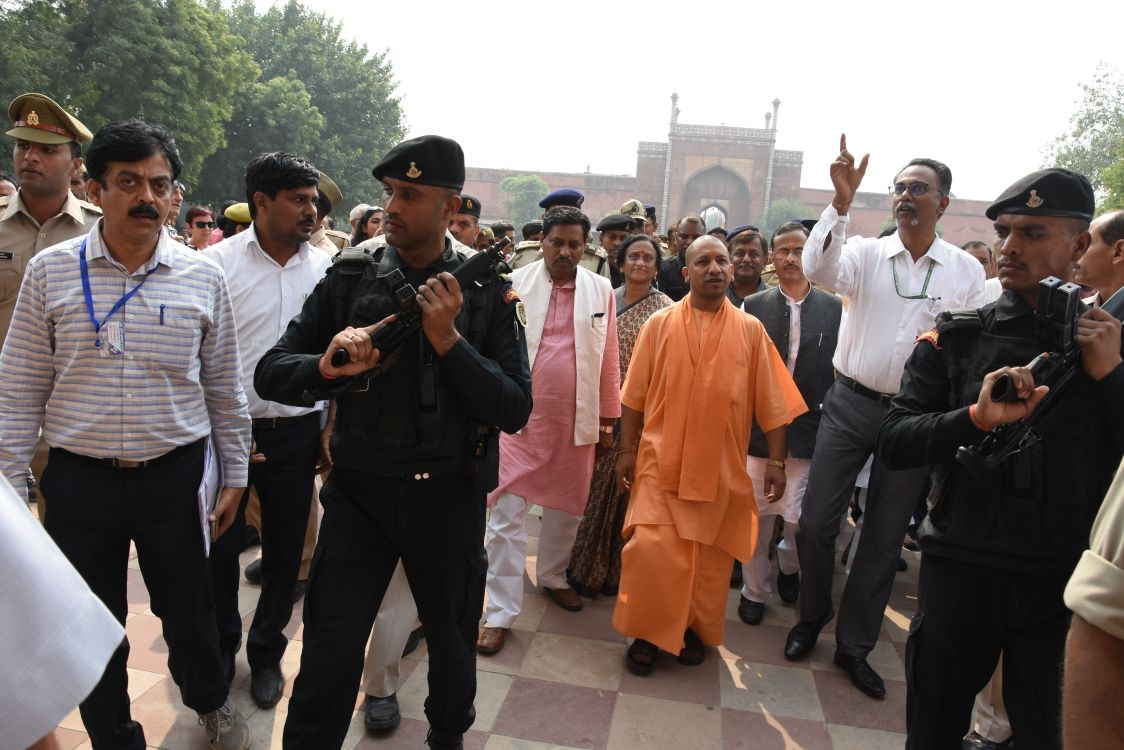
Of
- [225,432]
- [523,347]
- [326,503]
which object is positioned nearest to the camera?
[326,503]

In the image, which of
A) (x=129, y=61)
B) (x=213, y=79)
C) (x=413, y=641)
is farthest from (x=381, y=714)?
(x=213, y=79)

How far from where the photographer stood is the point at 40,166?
339 cm

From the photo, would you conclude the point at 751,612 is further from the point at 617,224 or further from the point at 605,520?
the point at 617,224

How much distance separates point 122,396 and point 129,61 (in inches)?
871

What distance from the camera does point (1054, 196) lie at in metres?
2.29

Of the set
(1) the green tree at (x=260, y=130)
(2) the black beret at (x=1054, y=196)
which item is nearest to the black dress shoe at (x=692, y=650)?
(2) the black beret at (x=1054, y=196)

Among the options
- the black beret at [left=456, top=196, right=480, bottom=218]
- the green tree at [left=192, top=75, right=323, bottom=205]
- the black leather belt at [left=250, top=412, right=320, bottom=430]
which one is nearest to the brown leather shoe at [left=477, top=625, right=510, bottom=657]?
the black leather belt at [left=250, top=412, right=320, bottom=430]

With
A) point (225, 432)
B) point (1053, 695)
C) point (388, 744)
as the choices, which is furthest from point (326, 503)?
Result: point (1053, 695)

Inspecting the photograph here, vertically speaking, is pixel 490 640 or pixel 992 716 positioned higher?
pixel 992 716

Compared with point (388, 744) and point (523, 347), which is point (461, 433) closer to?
point (523, 347)

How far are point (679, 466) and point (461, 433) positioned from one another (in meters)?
1.60

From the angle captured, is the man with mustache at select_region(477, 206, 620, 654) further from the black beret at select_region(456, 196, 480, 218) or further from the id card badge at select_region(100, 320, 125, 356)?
the black beret at select_region(456, 196, 480, 218)

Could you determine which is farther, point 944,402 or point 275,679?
point 275,679

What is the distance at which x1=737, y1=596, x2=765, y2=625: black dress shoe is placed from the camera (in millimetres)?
4176
